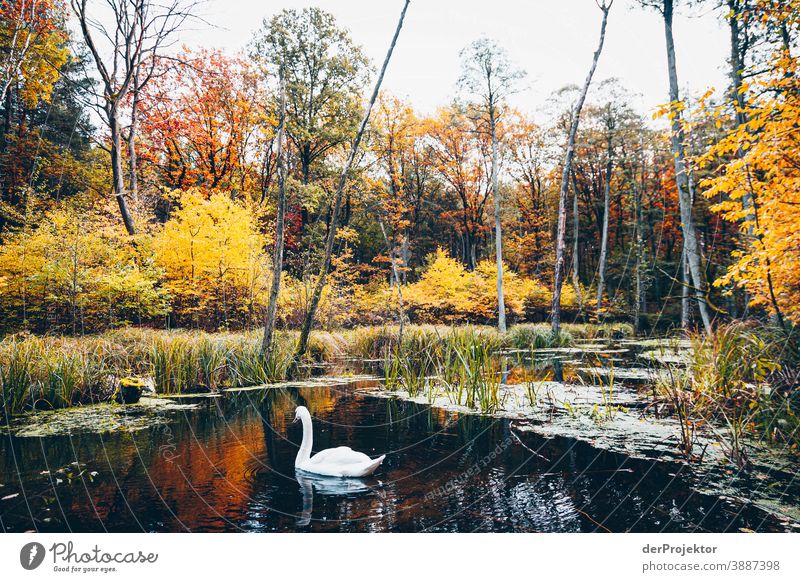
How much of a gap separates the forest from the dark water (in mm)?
759

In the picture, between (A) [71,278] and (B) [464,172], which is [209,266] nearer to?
(A) [71,278]

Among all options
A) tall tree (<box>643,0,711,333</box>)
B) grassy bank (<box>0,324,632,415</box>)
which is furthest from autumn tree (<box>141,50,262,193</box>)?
tall tree (<box>643,0,711,333</box>)

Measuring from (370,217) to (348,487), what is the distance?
2164cm

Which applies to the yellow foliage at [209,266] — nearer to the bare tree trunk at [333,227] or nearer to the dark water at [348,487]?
the bare tree trunk at [333,227]

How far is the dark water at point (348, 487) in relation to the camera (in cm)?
216

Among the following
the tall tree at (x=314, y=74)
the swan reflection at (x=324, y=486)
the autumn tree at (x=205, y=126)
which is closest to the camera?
the swan reflection at (x=324, y=486)

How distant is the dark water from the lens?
2.16 m

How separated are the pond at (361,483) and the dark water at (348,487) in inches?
0.4

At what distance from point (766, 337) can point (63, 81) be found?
1110 centimetres

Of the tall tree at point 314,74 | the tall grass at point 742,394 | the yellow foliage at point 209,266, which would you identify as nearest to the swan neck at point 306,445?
the tall grass at point 742,394

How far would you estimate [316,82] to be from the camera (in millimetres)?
13461

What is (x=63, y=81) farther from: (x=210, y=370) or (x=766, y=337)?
(x=766, y=337)

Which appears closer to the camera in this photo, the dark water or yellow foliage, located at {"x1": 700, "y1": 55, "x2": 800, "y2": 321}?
the dark water

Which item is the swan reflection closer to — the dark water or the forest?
the dark water
